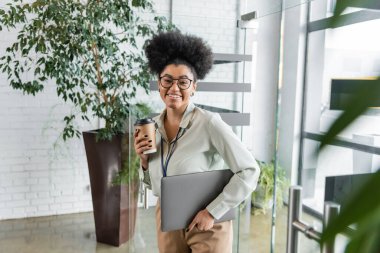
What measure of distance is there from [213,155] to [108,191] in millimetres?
1864

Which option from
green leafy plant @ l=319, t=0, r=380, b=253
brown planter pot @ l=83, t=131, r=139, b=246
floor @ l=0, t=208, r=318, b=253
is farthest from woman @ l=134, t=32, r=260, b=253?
brown planter pot @ l=83, t=131, r=139, b=246

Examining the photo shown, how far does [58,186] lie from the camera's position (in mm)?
4020

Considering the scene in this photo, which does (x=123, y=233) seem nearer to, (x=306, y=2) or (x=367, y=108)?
(x=306, y=2)

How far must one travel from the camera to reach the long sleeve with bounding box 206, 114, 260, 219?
148cm

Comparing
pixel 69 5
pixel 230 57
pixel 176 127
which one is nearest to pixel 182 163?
pixel 176 127

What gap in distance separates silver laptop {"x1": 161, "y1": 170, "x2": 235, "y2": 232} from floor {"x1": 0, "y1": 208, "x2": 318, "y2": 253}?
240mm

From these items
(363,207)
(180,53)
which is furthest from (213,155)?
(363,207)

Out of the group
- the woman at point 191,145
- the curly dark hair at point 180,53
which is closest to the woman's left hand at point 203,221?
the woman at point 191,145

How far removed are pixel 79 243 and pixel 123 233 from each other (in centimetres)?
40

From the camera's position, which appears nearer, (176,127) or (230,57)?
(176,127)

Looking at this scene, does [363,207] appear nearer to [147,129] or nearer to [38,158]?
[147,129]

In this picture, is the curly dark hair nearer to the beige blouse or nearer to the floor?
the beige blouse

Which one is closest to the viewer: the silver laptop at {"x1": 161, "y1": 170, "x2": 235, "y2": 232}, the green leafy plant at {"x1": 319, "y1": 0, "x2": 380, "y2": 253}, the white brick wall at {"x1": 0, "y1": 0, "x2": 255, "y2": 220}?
the green leafy plant at {"x1": 319, "y1": 0, "x2": 380, "y2": 253}

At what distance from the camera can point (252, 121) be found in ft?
5.74
